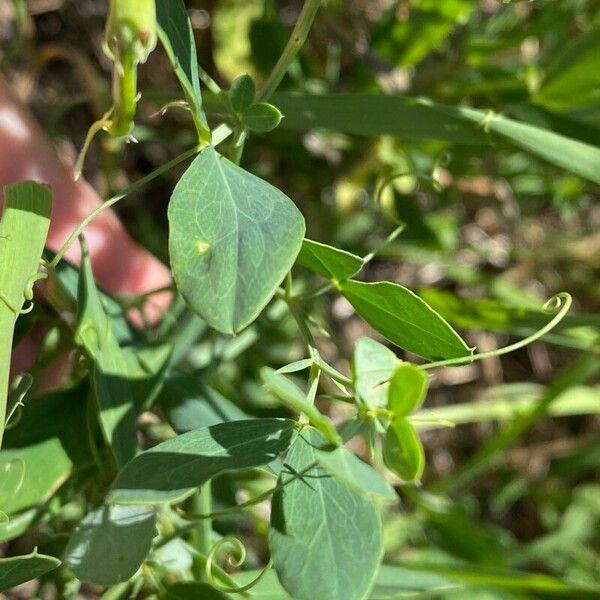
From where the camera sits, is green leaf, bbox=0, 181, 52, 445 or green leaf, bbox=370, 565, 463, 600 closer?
green leaf, bbox=0, 181, 52, 445

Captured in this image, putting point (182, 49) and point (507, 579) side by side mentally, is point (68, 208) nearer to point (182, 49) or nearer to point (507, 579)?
point (182, 49)

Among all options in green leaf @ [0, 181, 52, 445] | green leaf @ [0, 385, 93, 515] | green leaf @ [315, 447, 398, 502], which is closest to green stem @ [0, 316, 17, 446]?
green leaf @ [0, 181, 52, 445]

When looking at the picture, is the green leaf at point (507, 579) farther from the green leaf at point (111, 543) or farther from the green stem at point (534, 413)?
the green leaf at point (111, 543)

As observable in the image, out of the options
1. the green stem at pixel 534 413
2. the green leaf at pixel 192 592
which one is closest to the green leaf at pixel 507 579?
the green stem at pixel 534 413

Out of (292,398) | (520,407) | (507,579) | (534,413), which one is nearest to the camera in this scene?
(292,398)

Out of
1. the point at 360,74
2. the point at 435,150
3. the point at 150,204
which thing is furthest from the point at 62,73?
the point at 435,150

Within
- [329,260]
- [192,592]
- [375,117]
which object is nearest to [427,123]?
[375,117]

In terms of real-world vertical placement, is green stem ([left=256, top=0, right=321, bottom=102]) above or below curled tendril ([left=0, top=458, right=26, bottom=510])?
above

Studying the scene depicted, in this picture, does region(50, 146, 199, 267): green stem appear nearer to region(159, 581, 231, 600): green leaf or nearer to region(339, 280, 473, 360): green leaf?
region(339, 280, 473, 360): green leaf
